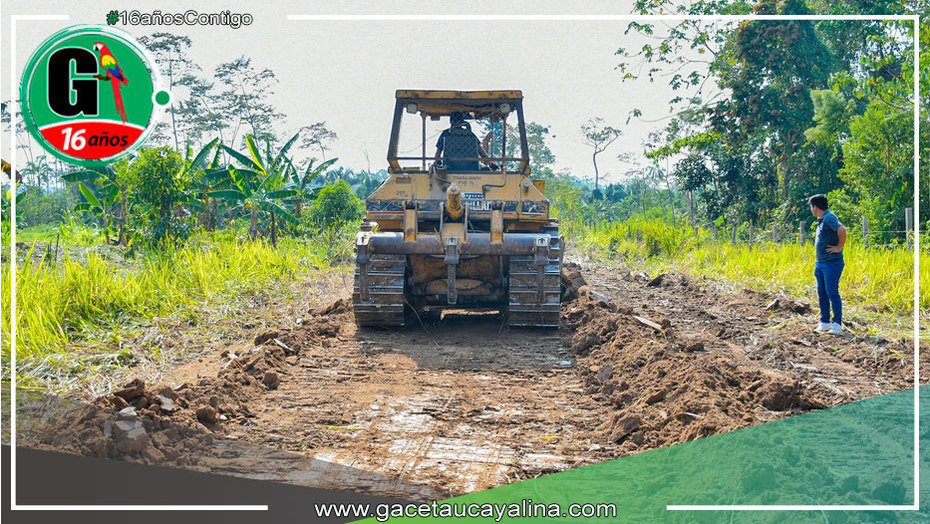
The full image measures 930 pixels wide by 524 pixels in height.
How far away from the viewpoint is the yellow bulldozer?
29.1 ft

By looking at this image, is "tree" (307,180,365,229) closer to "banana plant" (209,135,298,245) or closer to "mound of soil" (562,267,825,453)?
"banana plant" (209,135,298,245)

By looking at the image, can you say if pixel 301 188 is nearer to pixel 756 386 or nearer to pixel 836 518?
pixel 756 386

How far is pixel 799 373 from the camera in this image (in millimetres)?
6980

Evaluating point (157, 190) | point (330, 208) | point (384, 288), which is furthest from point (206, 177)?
point (384, 288)

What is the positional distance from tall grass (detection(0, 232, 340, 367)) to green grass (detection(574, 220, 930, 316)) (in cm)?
806

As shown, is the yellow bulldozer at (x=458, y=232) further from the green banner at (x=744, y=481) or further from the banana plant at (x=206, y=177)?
the banana plant at (x=206, y=177)

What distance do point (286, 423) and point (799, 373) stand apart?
450 cm

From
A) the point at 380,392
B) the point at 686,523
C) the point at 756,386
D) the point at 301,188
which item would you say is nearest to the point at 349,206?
the point at 301,188

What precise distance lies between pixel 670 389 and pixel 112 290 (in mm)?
6092

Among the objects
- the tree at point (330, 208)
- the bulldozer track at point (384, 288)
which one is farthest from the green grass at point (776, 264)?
the tree at point (330, 208)

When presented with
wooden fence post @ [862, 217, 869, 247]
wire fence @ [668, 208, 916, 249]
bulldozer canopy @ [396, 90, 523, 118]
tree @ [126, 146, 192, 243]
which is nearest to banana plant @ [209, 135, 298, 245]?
tree @ [126, 146, 192, 243]

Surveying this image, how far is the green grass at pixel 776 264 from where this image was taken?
986 centimetres

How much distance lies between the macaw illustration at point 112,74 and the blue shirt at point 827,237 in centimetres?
705

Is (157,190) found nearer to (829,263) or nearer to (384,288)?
(384,288)
